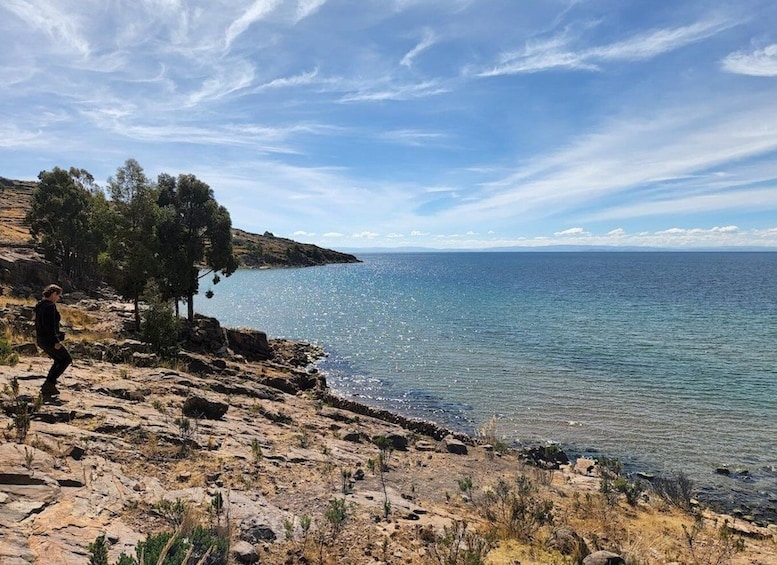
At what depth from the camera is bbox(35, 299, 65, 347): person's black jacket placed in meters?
12.7

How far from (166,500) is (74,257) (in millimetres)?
55045

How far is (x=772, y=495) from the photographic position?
1916 centimetres

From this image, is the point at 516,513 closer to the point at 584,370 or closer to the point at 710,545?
the point at 710,545

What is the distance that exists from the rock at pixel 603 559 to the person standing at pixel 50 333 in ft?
46.8

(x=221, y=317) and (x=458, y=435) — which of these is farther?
(x=221, y=317)

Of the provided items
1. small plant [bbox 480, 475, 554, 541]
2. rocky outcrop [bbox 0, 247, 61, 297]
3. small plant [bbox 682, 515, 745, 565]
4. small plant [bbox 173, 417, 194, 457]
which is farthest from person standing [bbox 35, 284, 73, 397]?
rocky outcrop [bbox 0, 247, 61, 297]

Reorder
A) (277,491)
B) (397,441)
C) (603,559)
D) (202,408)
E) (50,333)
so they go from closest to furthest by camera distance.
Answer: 1. (603,559)
2. (277,491)
3. (50,333)
4. (202,408)
5. (397,441)

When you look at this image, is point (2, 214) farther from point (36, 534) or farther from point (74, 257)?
point (36, 534)

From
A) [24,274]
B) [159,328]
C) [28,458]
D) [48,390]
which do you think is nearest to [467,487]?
[28,458]

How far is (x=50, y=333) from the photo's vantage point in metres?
12.8

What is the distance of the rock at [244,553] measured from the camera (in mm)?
7832

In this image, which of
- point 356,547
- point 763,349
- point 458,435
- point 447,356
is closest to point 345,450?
point 356,547

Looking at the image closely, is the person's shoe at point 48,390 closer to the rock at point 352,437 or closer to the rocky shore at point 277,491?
the rocky shore at point 277,491

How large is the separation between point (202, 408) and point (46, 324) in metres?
5.51
